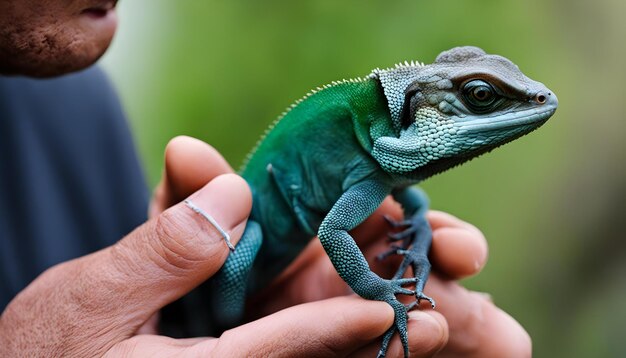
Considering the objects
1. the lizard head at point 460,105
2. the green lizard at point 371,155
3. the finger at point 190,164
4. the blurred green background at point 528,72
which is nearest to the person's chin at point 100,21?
the finger at point 190,164

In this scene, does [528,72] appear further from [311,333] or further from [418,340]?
[311,333]

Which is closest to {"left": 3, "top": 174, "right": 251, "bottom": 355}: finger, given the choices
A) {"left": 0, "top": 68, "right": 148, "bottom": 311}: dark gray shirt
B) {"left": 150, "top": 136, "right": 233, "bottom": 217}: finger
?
{"left": 150, "top": 136, "right": 233, "bottom": 217}: finger

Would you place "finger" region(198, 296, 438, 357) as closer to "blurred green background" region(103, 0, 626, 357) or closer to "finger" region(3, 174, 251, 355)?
"finger" region(3, 174, 251, 355)

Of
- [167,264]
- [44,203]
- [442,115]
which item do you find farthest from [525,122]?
[44,203]

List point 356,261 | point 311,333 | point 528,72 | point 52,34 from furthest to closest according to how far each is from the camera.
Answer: point 528,72 → point 52,34 → point 356,261 → point 311,333

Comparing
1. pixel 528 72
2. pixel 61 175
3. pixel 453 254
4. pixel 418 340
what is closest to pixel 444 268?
pixel 453 254

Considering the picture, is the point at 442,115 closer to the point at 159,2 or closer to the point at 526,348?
the point at 526,348

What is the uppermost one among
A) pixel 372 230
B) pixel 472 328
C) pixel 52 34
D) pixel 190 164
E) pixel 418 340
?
pixel 52 34
